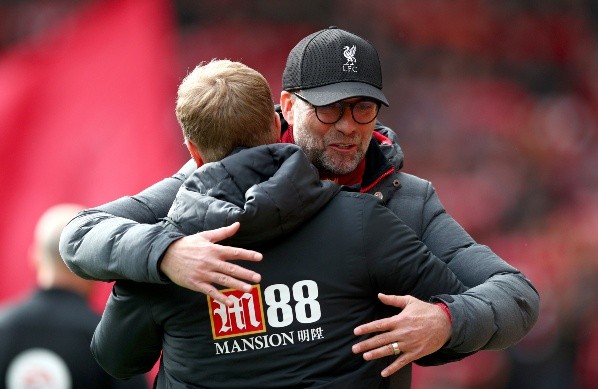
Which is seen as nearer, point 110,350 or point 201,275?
point 201,275

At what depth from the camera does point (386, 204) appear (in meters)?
3.34

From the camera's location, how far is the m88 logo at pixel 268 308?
9.28 ft

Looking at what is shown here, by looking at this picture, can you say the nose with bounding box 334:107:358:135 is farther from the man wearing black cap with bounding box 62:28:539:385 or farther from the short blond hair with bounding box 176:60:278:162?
the short blond hair with bounding box 176:60:278:162

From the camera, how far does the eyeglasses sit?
3350 millimetres

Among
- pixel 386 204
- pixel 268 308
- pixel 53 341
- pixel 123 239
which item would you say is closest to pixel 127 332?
pixel 123 239

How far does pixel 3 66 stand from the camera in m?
7.31

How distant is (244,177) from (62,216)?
232 cm

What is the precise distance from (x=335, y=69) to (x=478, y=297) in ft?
2.51

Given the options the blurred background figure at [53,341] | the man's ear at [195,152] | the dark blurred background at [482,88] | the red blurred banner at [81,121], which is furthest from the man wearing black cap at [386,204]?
the dark blurred background at [482,88]

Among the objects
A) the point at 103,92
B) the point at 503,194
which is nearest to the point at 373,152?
the point at 103,92

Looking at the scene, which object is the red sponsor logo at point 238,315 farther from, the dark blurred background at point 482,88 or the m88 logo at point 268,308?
the dark blurred background at point 482,88

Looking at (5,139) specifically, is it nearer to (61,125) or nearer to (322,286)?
(61,125)

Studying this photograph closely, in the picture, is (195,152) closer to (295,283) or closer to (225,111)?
(225,111)

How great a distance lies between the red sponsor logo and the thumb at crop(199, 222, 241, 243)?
0.54 feet
